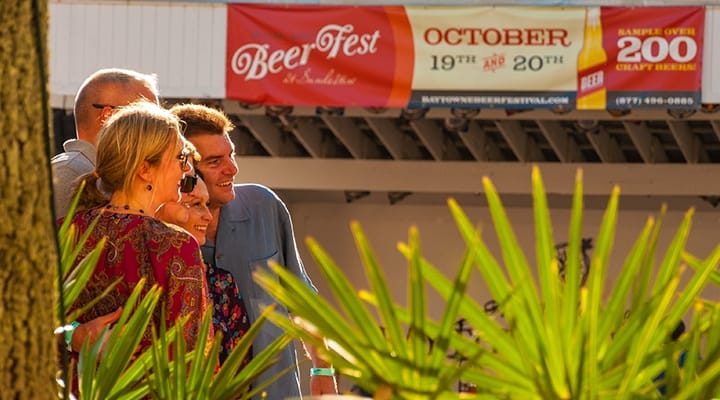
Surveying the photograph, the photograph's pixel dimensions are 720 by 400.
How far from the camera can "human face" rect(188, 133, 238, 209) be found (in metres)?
4.61

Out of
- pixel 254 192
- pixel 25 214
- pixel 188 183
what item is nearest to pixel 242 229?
pixel 254 192

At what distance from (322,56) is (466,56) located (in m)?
1.15

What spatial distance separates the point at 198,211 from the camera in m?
4.36

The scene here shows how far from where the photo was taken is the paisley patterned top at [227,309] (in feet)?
14.4

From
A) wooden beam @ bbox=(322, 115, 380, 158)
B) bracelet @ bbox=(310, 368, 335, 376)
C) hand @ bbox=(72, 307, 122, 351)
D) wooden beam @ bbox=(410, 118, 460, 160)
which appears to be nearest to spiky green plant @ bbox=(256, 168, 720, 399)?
hand @ bbox=(72, 307, 122, 351)

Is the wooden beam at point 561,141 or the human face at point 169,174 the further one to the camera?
the wooden beam at point 561,141

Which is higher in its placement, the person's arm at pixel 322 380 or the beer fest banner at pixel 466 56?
the beer fest banner at pixel 466 56

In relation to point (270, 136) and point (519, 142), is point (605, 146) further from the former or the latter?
point (270, 136)

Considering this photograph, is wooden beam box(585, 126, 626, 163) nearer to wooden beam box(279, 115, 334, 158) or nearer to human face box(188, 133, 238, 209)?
wooden beam box(279, 115, 334, 158)

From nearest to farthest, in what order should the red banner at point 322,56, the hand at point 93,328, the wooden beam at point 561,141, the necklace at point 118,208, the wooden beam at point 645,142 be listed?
1. the hand at point 93,328
2. the necklace at point 118,208
3. the red banner at point 322,56
4. the wooden beam at point 645,142
5. the wooden beam at point 561,141

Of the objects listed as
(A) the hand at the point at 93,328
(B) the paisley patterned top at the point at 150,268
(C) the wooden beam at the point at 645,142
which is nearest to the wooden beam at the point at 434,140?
(C) the wooden beam at the point at 645,142

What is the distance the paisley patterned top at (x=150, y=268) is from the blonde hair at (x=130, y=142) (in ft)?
0.47

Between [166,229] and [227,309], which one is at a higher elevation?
[166,229]

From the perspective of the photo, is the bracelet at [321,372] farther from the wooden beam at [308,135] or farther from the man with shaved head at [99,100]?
the wooden beam at [308,135]
